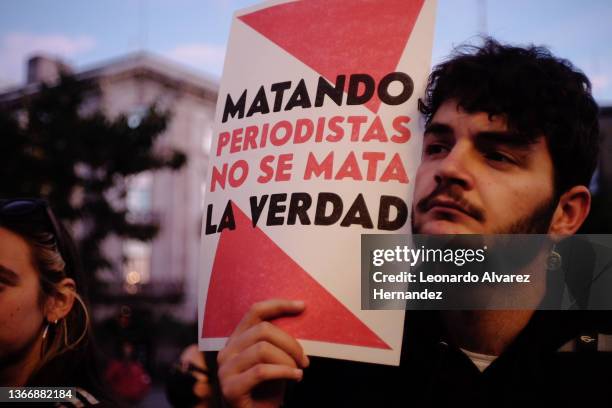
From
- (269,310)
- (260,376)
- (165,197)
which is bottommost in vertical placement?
(260,376)

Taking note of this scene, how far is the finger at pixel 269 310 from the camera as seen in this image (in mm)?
1374

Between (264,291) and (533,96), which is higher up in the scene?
(533,96)

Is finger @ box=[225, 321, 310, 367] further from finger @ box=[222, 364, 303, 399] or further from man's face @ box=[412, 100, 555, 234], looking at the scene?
man's face @ box=[412, 100, 555, 234]

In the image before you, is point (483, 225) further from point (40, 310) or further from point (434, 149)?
point (40, 310)

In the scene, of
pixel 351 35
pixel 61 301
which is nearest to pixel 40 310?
pixel 61 301

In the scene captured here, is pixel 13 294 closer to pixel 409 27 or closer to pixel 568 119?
pixel 409 27

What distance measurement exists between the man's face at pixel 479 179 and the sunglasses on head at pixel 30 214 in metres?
1.41

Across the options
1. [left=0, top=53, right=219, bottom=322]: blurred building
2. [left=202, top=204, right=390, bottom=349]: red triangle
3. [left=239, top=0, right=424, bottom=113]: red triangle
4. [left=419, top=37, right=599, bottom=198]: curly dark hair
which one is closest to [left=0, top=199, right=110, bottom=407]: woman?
[left=202, top=204, right=390, bottom=349]: red triangle

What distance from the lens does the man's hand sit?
4.41ft

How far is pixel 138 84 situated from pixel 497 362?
26.8 metres

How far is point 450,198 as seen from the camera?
1440 mm

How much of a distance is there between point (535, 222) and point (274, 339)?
0.73 meters

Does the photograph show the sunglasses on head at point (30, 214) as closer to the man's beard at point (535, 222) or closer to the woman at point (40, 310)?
the woman at point (40, 310)

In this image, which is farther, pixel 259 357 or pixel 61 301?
pixel 61 301
